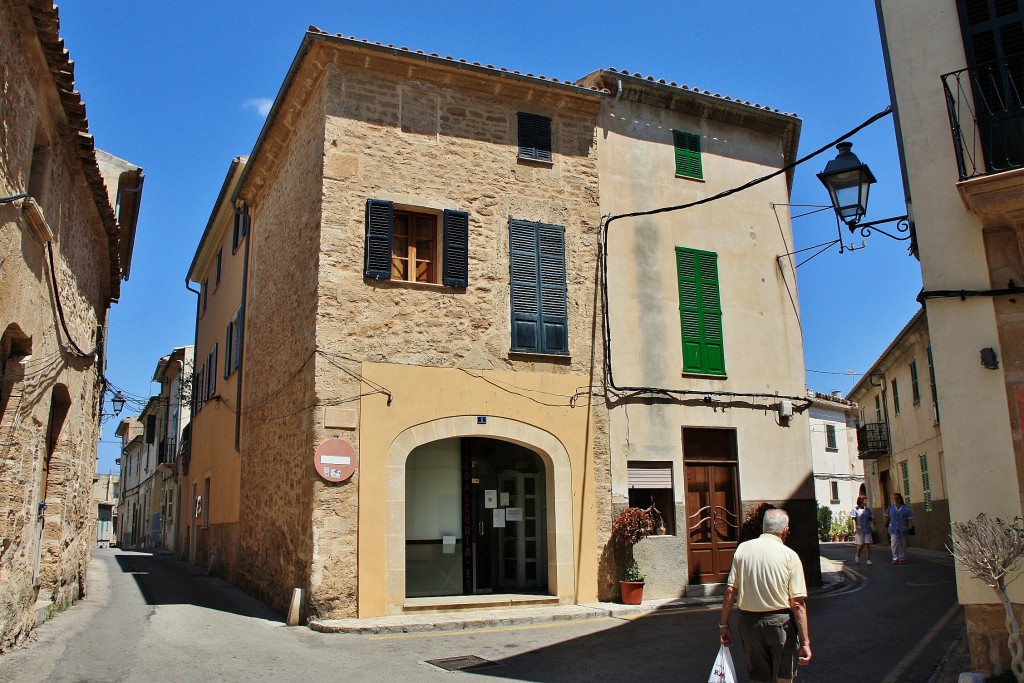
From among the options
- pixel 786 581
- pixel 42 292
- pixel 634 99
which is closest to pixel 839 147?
pixel 786 581

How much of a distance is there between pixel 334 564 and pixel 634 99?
9.67 metres

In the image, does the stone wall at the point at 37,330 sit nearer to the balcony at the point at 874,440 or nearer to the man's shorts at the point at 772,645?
the man's shorts at the point at 772,645

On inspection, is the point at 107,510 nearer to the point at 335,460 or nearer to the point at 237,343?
the point at 237,343

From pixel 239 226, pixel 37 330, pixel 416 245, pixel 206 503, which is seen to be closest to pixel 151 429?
pixel 206 503

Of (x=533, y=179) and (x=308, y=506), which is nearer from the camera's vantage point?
(x=308, y=506)

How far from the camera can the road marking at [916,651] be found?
24.8 feet

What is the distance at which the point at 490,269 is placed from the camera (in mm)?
13359

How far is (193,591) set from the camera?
50.9ft

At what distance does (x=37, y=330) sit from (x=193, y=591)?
323 inches

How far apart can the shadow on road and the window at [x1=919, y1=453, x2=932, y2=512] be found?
800 inches

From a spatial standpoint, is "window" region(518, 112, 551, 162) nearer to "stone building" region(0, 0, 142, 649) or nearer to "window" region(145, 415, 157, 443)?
"stone building" region(0, 0, 142, 649)

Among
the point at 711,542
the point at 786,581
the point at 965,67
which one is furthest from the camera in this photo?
the point at 711,542

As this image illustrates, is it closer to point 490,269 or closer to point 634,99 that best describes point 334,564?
point 490,269

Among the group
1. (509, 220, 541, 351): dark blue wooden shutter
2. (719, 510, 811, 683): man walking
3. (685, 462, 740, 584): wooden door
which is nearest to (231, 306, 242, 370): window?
(509, 220, 541, 351): dark blue wooden shutter
